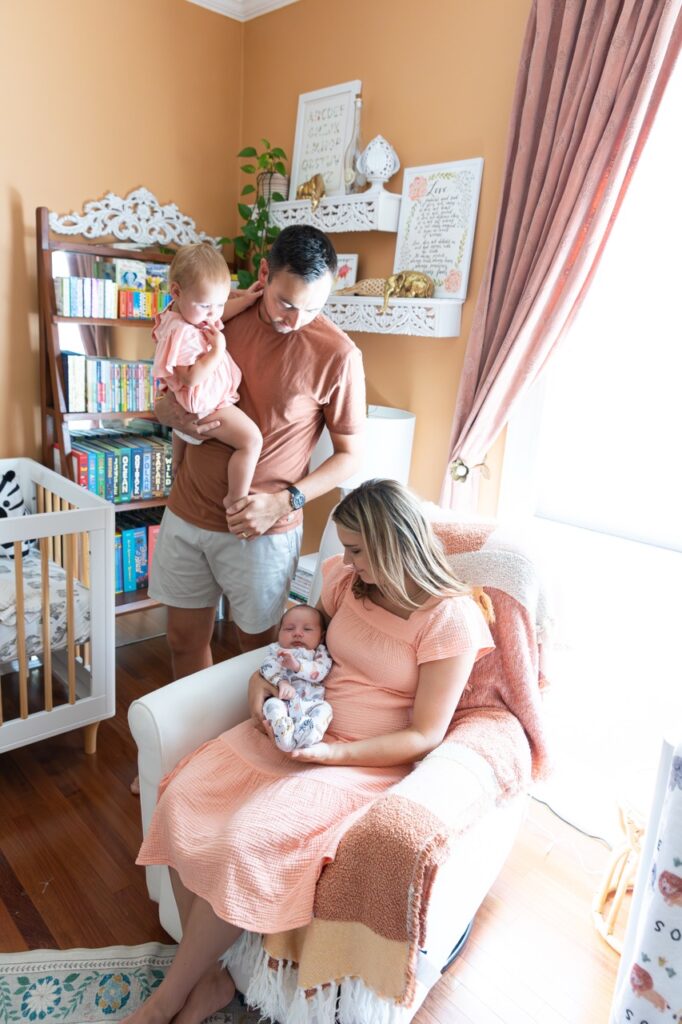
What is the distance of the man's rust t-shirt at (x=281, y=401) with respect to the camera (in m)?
1.63

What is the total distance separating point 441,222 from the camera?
237cm

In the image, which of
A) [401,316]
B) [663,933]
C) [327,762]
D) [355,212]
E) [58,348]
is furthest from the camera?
[58,348]

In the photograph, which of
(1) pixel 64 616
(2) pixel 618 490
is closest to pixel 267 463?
(1) pixel 64 616

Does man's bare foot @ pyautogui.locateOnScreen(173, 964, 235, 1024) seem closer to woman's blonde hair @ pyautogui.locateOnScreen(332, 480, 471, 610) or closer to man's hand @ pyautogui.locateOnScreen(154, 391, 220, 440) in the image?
woman's blonde hair @ pyautogui.locateOnScreen(332, 480, 471, 610)

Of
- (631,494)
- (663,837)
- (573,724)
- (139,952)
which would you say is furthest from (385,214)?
(139,952)

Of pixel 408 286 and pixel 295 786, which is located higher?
pixel 408 286

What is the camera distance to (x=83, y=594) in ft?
7.49

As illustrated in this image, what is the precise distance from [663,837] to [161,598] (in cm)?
123

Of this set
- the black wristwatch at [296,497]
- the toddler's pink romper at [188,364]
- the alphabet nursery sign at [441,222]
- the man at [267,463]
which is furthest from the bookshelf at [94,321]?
the black wristwatch at [296,497]

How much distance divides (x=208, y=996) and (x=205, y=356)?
1258mm

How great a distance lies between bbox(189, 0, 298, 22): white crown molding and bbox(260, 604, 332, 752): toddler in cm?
253

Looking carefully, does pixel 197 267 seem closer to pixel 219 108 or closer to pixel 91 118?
pixel 91 118

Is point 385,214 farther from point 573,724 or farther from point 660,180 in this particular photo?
point 573,724

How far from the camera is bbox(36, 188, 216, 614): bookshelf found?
263 cm
